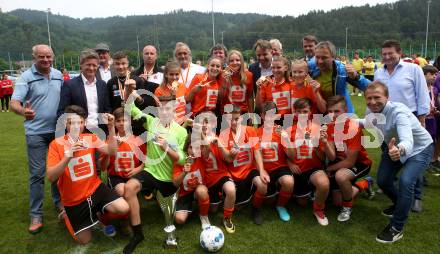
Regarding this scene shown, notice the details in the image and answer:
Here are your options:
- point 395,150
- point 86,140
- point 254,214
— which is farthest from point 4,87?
point 395,150

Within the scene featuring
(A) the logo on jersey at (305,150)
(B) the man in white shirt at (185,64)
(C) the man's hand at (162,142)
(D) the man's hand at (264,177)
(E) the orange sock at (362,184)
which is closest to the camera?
(C) the man's hand at (162,142)

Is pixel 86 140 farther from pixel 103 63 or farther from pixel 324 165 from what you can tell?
pixel 324 165

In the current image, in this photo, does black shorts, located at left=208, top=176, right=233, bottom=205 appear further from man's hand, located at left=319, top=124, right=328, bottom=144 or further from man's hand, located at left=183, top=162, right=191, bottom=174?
man's hand, located at left=319, top=124, right=328, bottom=144

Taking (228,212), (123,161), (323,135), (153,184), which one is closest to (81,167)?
(123,161)

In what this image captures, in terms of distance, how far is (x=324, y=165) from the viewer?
480 cm

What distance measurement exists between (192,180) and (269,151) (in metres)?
1.12

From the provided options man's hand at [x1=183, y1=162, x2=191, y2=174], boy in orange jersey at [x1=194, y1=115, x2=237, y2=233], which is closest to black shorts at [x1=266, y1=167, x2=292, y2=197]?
boy in orange jersey at [x1=194, y1=115, x2=237, y2=233]

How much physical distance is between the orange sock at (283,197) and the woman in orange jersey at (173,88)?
1702 millimetres

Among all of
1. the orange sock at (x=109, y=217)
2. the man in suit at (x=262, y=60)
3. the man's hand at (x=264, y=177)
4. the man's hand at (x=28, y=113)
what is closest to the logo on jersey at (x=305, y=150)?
the man's hand at (x=264, y=177)

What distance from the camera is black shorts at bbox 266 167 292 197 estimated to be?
15.1 ft

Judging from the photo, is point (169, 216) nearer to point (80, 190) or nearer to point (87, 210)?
point (87, 210)

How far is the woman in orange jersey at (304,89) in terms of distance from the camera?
15.4ft

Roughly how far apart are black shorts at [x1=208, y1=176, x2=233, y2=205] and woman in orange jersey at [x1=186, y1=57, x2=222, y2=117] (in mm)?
1158

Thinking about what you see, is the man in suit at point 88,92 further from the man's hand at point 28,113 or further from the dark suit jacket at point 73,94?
the man's hand at point 28,113
